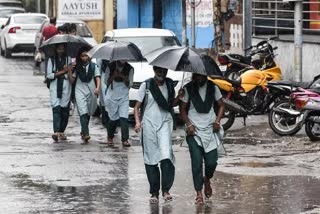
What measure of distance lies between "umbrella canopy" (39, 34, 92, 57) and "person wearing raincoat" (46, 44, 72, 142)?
0.08 meters

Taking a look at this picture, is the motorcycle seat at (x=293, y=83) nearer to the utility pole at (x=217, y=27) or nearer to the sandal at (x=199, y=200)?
the sandal at (x=199, y=200)

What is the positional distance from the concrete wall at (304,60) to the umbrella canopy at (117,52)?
7.28 m

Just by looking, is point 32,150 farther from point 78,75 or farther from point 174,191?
point 174,191

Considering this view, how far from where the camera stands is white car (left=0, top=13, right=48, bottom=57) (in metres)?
34.8

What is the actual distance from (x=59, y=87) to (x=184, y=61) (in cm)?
561

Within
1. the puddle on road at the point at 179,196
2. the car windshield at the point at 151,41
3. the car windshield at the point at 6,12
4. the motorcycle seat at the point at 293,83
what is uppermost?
the car windshield at the point at 6,12

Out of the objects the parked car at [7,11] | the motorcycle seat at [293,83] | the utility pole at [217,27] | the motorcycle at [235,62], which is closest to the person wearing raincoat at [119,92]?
the motorcycle seat at [293,83]

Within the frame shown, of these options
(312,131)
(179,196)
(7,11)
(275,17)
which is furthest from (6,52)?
(179,196)

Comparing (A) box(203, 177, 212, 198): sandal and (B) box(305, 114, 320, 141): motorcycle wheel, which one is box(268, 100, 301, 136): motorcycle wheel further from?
(A) box(203, 177, 212, 198): sandal

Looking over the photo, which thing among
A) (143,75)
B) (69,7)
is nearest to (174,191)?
(143,75)

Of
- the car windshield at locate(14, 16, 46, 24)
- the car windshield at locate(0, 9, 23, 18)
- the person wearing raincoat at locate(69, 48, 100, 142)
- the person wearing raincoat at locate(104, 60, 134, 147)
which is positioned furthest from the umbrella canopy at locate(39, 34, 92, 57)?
the car windshield at locate(0, 9, 23, 18)

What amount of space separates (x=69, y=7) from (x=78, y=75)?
19484mm

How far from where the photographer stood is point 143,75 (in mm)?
17375

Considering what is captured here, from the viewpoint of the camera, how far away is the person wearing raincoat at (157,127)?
34.1ft
